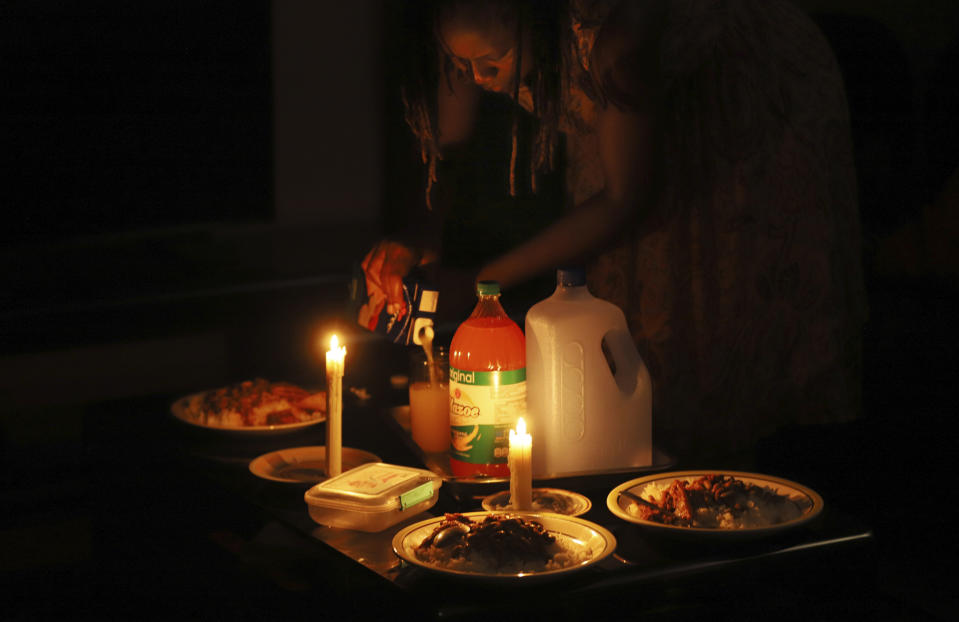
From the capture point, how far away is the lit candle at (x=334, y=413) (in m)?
1.24

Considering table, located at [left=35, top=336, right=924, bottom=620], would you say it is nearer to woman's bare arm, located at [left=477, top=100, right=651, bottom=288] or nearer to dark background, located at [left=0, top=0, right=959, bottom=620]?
woman's bare arm, located at [left=477, top=100, right=651, bottom=288]

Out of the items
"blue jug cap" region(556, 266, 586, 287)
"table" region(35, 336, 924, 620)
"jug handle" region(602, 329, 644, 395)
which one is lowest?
"table" region(35, 336, 924, 620)

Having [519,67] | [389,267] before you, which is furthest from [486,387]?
[519,67]

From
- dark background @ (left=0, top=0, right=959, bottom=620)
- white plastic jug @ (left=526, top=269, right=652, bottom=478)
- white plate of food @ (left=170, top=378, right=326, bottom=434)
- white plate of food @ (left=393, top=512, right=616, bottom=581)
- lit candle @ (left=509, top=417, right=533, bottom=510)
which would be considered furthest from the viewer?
dark background @ (left=0, top=0, right=959, bottom=620)

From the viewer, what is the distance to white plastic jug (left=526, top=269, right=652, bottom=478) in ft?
3.85

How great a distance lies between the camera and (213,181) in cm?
370

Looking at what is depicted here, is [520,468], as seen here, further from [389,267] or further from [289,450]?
[389,267]

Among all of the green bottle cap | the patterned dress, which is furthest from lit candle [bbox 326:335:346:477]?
the patterned dress

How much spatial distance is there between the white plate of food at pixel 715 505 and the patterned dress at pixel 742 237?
0.41 meters

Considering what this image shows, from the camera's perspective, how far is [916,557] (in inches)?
91.1

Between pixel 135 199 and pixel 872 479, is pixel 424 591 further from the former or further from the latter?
pixel 135 199

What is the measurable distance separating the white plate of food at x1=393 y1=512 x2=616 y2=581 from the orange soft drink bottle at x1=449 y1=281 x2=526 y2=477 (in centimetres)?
17

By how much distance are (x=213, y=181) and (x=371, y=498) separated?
9.23 feet

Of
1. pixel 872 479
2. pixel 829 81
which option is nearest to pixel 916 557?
pixel 872 479
